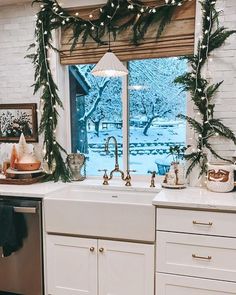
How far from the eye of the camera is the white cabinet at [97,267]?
218 centimetres

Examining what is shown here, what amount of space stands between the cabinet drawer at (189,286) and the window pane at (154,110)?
105 cm

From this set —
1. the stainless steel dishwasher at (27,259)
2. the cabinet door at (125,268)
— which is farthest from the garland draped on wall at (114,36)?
the cabinet door at (125,268)

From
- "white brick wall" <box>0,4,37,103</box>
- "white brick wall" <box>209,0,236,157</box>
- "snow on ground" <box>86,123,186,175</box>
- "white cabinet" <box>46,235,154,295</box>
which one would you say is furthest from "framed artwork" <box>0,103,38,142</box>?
"white brick wall" <box>209,0,236,157</box>

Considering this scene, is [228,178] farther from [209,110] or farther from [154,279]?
[154,279]

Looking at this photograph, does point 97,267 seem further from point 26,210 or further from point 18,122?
point 18,122

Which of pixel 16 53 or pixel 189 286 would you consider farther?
pixel 16 53

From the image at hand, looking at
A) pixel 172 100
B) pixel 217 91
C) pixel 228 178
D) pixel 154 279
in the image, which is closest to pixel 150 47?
pixel 172 100

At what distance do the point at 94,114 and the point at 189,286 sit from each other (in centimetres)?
171

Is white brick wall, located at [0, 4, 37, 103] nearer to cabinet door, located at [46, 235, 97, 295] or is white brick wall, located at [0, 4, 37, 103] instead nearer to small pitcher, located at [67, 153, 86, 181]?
small pitcher, located at [67, 153, 86, 181]

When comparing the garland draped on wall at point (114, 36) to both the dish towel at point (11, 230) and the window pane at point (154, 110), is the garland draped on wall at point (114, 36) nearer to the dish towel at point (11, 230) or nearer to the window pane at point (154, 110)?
the window pane at point (154, 110)

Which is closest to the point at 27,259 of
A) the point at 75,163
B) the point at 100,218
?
the point at 100,218

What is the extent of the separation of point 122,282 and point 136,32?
Result: 197 cm

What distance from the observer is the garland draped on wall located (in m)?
2.44

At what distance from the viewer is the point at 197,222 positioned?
2.02 meters
